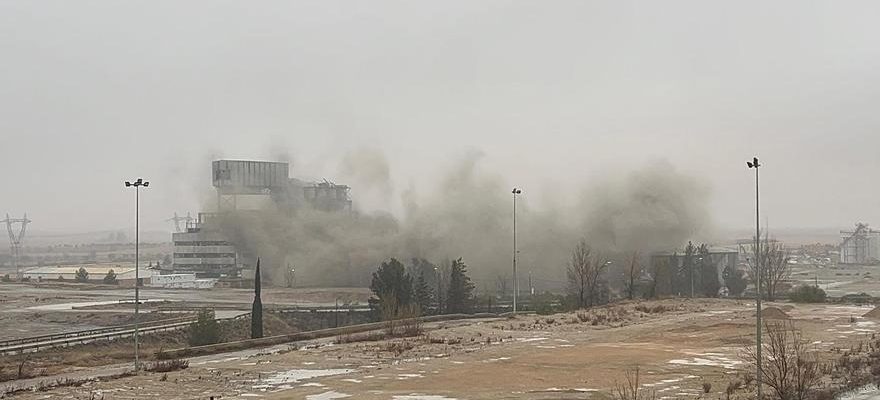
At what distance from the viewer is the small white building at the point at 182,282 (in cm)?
14900

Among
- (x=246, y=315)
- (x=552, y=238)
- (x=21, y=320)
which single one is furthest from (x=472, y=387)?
(x=552, y=238)

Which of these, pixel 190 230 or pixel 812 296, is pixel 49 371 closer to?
pixel 812 296

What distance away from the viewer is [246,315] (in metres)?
81.6

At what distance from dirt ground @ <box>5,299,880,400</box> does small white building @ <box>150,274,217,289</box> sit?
9055 centimetres

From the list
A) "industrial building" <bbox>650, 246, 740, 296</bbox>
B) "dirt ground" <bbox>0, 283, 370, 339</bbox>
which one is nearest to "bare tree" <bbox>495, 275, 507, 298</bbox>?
"dirt ground" <bbox>0, 283, 370, 339</bbox>

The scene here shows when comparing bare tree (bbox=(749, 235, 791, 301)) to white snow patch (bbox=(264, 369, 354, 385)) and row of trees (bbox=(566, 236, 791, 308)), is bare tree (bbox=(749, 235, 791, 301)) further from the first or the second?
white snow patch (bbox=(264, 369, 354, 385))

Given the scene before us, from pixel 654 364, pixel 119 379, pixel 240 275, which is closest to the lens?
pixel 119 379

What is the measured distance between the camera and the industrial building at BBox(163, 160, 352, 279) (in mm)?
155125

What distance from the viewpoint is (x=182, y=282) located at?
493 ft

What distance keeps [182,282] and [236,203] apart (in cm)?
1812

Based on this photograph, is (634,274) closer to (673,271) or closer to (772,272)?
(673,271)

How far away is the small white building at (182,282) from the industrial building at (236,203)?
14.4ft

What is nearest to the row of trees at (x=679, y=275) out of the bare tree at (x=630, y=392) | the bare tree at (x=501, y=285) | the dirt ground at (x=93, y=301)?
the bare tree at (x=501, y=285)

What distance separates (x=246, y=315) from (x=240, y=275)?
75976 millimetres
